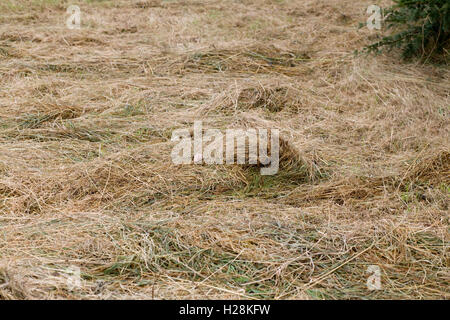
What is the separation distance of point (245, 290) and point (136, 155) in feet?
4.41

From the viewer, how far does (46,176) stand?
9.43ft

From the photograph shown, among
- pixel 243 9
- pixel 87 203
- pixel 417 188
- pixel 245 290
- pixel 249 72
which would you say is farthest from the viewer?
pixel 243 9

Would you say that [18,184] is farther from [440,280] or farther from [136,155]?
[440,280]

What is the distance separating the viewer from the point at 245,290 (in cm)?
→ 204

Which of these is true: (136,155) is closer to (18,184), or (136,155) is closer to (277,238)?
(18,184)

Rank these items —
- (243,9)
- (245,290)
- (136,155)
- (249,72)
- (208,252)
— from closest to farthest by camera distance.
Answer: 1. (245,290)
2. (208,252)
3. (136,155)
4. (249,72)
5. (243,9)

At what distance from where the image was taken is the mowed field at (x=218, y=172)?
2.14m

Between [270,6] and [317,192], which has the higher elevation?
[270,6]

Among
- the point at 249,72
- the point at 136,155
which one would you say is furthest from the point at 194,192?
the point at 249,72

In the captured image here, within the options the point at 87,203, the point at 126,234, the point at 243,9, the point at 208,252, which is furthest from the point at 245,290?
the point at 243,9

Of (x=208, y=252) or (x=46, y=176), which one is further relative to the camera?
(x=46, y=176)

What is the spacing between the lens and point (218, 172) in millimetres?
2959

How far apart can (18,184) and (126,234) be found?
839mm

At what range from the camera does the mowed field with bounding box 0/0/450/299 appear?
84.2 inches
